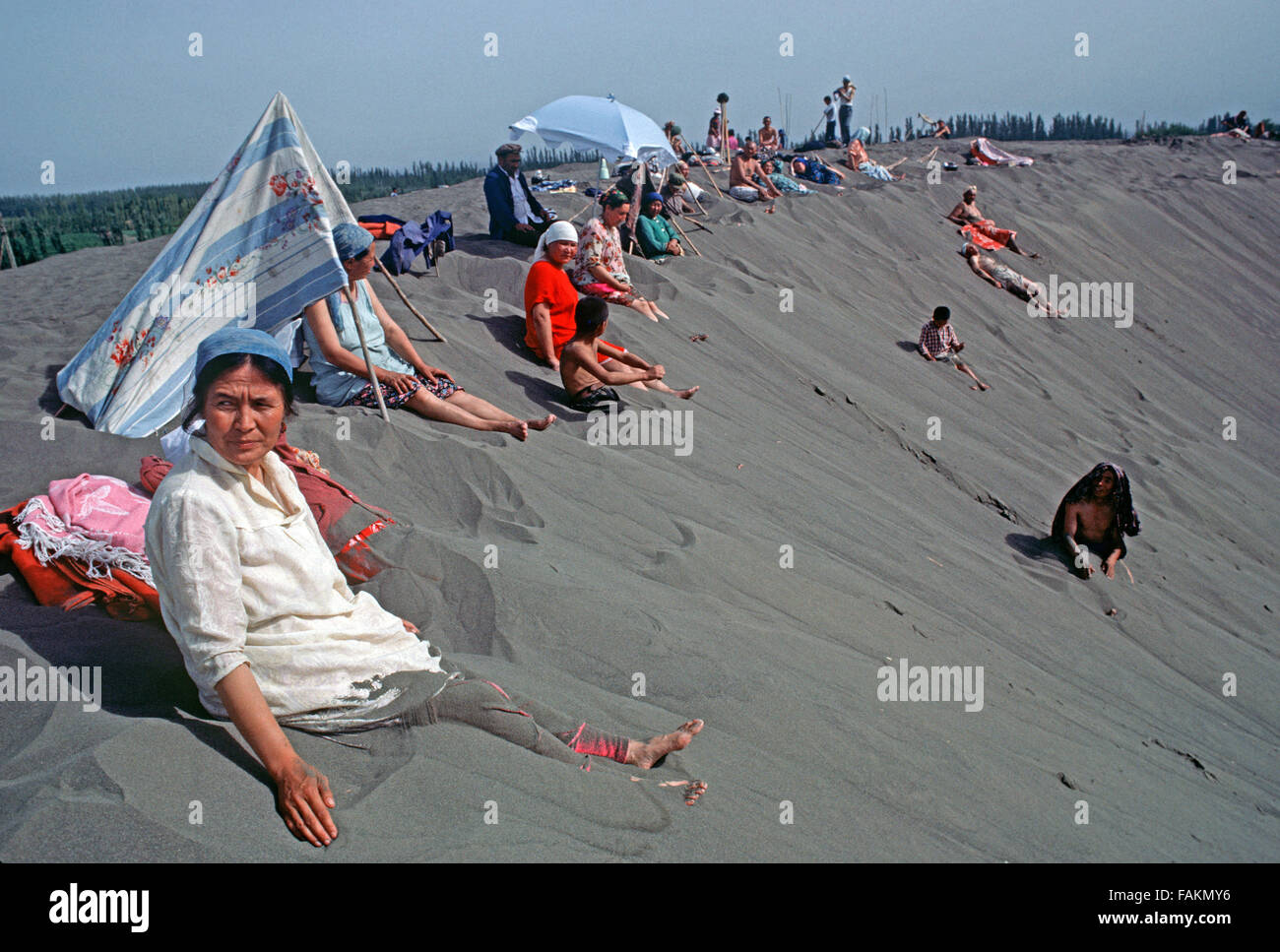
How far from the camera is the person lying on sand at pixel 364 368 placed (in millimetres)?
4660

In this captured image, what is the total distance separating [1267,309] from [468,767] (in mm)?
17620

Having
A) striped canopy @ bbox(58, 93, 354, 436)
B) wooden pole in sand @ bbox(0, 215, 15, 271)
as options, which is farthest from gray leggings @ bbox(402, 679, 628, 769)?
wooden pole in sand @ bbox(0, 215, 15, 271)

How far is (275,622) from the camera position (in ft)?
6.90

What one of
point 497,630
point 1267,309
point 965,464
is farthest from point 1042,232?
point 497,630

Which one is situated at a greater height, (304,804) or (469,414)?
(469,414)

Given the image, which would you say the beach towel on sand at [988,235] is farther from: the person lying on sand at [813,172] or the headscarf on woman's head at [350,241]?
the headscarf on woman's head at [350,241]

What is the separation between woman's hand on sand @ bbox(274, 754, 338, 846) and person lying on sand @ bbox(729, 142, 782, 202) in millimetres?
12523

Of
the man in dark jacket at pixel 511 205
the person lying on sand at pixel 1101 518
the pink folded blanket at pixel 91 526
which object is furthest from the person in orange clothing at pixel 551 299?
the pink folded blanket at pixel 91 526

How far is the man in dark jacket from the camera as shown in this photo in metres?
8.74

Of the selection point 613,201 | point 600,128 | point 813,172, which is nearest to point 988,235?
point 813,172

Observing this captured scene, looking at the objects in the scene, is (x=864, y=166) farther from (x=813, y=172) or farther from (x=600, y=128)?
(x=600, y=128)

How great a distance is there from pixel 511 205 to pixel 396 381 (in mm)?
4721

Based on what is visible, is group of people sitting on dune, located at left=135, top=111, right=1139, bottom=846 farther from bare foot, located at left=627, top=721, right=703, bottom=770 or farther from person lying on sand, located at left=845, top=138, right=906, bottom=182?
person lying on sand, located at left=845, top=138, right=906, bottom=182
